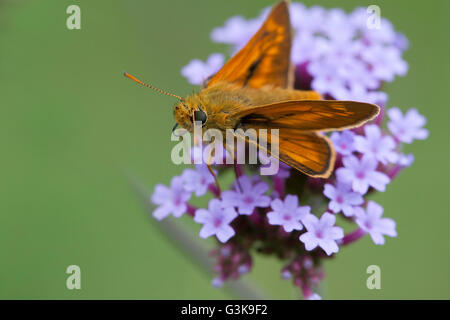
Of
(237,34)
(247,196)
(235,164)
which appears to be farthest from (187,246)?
(237,34)

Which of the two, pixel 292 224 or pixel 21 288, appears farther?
pixel 21 288

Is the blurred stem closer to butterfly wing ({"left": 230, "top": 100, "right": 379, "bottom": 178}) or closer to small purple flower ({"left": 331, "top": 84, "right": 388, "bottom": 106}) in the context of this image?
butterfly wing ({"left": 230, "top": 100, "right": 379, "bottom": 178})

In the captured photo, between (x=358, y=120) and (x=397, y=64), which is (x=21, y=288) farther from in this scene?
(x=397, y=64)
